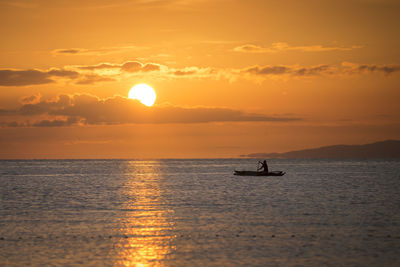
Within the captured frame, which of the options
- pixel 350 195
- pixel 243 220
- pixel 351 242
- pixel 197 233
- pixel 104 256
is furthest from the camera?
pixel 350 195

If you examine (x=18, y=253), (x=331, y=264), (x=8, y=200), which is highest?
(x=8, y=200)

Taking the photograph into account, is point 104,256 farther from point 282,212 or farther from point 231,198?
point 231,198

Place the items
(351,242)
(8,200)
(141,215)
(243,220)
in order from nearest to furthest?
(351,242)
(243,220)
(141,215)
(8,200)

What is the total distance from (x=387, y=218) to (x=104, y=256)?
29.5m

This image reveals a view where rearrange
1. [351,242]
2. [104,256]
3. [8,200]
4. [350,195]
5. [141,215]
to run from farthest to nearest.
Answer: [350,195] → [8,200] → [141,215] → [351,242] → [104,256]

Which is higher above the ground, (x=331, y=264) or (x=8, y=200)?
(x=8, y=200)

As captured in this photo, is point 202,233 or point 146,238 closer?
point 146,238

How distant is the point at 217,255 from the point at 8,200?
49438 millimetres

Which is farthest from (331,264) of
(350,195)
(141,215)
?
(350,195)

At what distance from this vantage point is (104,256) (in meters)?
34.5

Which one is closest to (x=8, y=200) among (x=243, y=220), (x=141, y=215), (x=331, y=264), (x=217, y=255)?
(x=141, y=215)

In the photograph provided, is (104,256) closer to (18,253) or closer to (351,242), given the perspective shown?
(18,253)

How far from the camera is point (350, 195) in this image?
3231 inches

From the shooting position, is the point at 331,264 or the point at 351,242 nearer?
the point at 331,264
